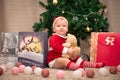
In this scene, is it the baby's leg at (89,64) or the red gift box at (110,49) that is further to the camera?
the red gift box at (110,49)

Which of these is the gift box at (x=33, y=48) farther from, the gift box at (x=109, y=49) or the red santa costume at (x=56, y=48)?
the gift box at (x=109, y=49)

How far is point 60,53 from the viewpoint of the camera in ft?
5.70

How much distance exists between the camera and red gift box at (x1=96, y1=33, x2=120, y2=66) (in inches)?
70.6

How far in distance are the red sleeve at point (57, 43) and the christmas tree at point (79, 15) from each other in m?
0.36

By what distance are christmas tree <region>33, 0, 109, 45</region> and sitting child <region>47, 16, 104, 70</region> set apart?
279mm

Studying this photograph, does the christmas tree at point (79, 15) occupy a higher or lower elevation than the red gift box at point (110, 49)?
higher

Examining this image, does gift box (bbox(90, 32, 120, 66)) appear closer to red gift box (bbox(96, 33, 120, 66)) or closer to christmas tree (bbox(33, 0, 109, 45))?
red gift box (bbox(96, 33, 120, 66))

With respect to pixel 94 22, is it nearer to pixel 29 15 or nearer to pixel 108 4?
pixel 108 4

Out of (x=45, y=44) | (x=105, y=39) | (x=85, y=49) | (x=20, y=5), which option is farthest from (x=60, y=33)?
(x=20, y=5)

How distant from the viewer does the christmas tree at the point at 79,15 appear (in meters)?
2.10

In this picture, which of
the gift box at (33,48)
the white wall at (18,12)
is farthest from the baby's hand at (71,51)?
the white wall at (18,12)

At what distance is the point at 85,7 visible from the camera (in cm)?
216

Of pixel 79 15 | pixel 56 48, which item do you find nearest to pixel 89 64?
pixel 56 48

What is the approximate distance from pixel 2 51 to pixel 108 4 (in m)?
1.21
